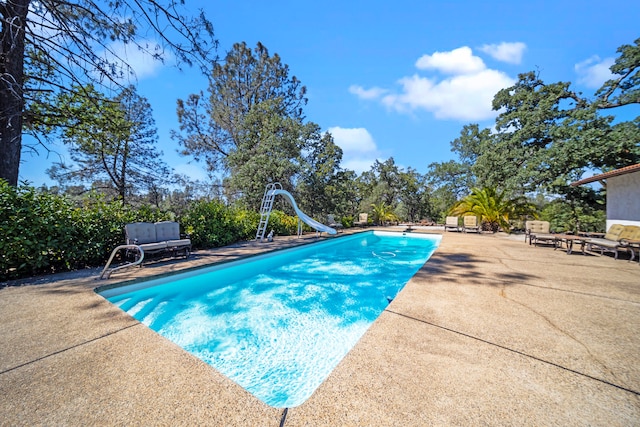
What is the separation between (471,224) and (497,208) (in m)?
1.65

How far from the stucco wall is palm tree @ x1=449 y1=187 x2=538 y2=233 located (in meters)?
4.37

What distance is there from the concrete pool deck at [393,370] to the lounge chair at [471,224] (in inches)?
420

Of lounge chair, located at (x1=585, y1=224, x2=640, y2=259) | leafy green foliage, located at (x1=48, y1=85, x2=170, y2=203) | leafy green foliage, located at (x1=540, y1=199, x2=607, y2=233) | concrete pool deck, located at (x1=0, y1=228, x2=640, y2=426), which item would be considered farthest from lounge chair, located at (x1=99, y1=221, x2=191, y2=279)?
leafy green foliage, located at (x1=540, y1=199, x2=607, y2=233)

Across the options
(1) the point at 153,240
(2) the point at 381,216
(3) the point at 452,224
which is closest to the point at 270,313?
(1) the point at 153,240

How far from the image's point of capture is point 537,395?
1.57 m

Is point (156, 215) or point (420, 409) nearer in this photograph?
point (420, 409)

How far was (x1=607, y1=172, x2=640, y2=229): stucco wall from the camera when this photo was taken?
24.2 ft

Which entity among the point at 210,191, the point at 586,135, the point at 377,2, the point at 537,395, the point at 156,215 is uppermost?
the point at 377,2

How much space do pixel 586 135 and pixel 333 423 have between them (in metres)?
15.1

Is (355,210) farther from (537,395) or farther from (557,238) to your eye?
(537,395)

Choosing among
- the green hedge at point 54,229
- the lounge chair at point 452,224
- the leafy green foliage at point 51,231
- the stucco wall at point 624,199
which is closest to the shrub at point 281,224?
the green hedge at point 54,229

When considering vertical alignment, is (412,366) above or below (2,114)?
below

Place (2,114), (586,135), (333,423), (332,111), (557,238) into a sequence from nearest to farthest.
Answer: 1. (333,423)
2. (2,114)
3. (557,238)
4. (586,135)
5. (332,111)

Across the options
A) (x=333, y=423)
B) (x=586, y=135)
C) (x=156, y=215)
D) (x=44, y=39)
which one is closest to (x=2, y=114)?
(x=44, y=39)
